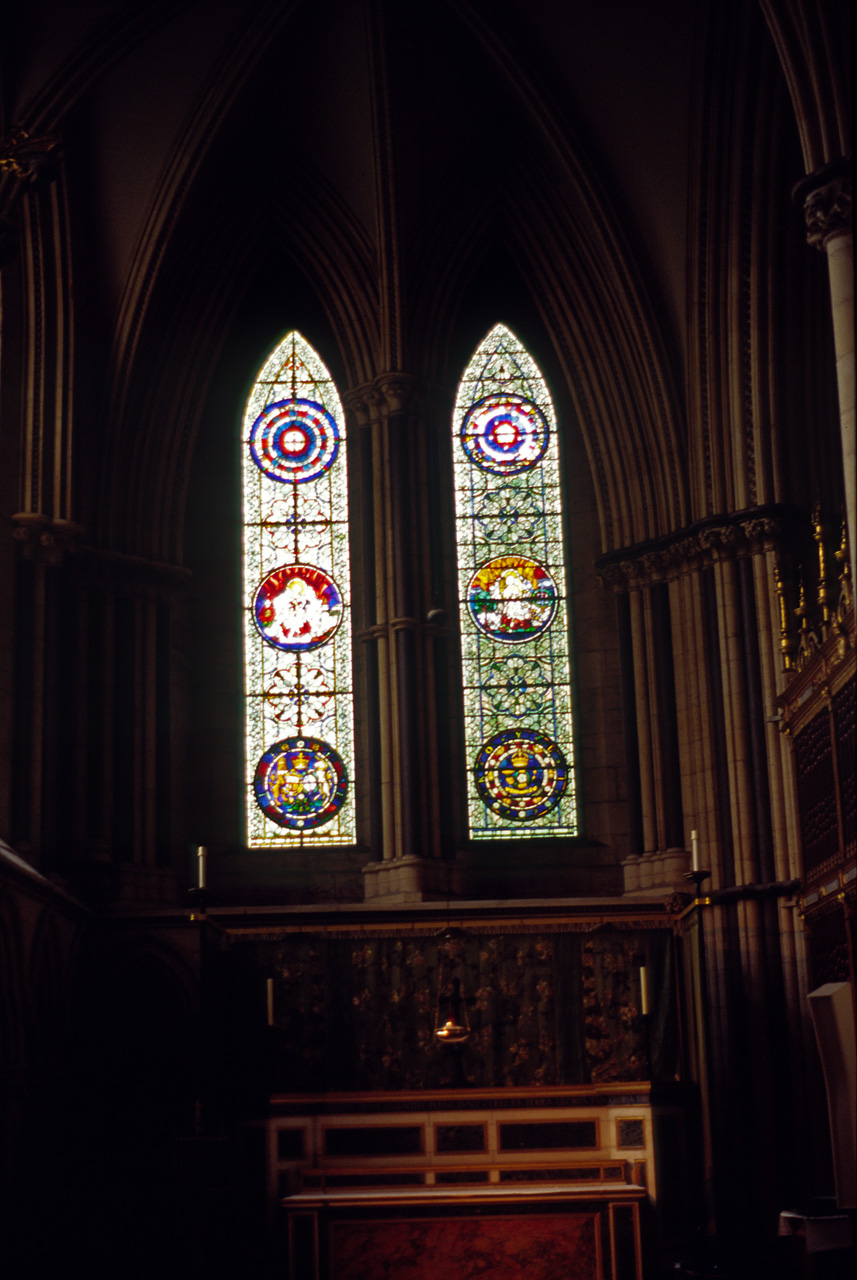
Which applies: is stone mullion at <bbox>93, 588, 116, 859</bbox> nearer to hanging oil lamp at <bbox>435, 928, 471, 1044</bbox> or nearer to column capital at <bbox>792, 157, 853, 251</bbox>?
hanging oil lamp at <bbox>435, 928, 471, 1044</bbox>

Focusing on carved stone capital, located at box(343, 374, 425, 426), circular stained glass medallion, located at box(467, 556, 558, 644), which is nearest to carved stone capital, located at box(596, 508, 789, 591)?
circular stained glass medallion, located at box(467, 556, 558, 644)

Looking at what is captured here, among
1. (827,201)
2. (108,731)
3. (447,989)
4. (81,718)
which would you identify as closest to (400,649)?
(108,731)

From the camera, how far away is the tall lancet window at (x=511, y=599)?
66.1 feet

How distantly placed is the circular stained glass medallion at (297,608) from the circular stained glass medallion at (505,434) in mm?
2419

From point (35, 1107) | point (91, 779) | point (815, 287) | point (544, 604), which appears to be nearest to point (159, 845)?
point (91, 779)

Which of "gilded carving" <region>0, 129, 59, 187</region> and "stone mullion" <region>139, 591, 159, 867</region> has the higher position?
"gilded carving" <region>0, 129, 59, 187</region>

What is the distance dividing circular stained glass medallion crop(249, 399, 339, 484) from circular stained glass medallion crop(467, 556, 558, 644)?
95.4 inches

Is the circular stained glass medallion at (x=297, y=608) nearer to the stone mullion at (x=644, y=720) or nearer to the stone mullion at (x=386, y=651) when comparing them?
the stone mullion at (x=386, y=651)

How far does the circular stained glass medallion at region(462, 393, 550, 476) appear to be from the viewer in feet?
69.9

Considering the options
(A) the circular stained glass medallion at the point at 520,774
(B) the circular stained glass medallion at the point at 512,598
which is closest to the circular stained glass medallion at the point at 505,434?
(B) the circular stained glass medallion at the point at 512,598

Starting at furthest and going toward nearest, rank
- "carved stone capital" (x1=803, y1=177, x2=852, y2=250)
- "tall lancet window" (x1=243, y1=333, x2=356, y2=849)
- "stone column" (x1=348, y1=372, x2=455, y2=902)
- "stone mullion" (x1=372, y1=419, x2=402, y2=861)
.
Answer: "tall lancet window" (x1=243, y1=333, x2=356, y2=849)
"stone mullion" (x1=372, y1=419, x2=402, y2=861)
"stone column" (x1=348, y1=372, x2=455, y2=902)
"carved stone capital" (x1=803, y1=177, x2=852, y2=250)

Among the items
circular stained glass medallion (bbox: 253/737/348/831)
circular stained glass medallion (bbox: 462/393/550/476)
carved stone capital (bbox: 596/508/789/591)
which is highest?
circular stained glass medallion (bbox: 462/393/550/476)

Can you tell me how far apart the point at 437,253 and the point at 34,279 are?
4760 millimetres

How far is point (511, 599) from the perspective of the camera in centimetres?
2078
